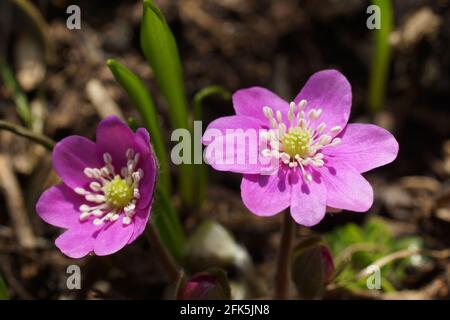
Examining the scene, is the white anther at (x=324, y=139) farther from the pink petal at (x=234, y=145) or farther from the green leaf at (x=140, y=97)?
the green leaf at (x=140, y=97)

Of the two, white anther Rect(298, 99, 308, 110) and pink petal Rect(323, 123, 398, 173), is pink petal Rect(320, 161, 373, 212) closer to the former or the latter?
pink petal Rect(323, 123, 398, 173)

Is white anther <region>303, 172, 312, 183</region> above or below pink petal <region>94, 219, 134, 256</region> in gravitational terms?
above

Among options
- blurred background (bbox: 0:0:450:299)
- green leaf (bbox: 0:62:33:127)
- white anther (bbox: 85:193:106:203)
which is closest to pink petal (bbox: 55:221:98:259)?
white anther (bbox: 85:193:106:203)

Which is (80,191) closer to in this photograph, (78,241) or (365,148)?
(78,241)

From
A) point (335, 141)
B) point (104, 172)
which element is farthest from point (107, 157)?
point (335, 141)

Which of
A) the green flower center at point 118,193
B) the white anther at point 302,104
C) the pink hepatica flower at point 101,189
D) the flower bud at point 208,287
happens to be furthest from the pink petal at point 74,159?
the white anther at point 302,104

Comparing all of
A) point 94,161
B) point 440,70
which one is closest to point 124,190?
point 94,161

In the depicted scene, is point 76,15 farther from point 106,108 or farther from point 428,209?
point 428,209

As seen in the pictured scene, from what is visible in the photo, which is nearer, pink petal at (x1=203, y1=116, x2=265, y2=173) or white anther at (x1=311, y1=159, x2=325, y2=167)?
pink petal at (x1=203, y1=116, x2=265, y2=173)
